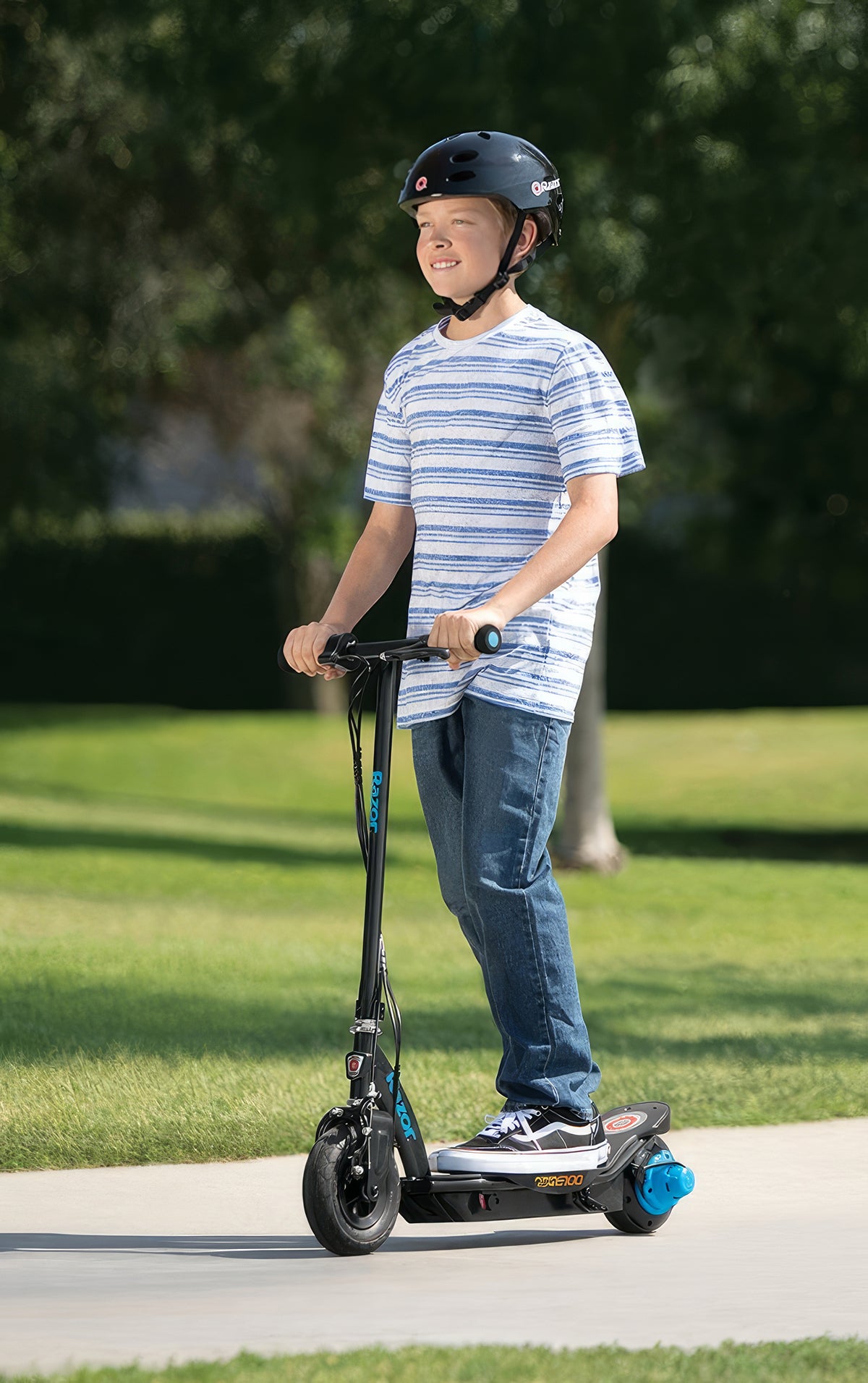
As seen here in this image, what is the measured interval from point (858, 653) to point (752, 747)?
420 cm

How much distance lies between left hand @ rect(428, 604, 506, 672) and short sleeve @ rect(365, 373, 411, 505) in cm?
59

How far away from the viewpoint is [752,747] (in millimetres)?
22109

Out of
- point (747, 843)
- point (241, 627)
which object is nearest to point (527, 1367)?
point (747, 843)

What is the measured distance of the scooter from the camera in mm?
3830

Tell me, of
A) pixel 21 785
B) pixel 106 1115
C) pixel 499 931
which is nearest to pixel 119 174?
pixel 21 785

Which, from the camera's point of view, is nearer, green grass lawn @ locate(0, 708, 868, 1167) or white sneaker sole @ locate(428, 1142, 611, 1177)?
white sneaker sole @ locate(428, 1142, 611, 1177)

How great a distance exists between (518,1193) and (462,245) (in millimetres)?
1908

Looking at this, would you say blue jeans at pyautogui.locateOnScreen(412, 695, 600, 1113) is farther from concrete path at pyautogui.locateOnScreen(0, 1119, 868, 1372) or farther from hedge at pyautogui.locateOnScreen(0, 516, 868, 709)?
hedge at pyautogui.locateOnScreen(0, 516, 868, 709)

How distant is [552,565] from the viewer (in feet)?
12.8

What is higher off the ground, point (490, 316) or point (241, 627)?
point (490, 316)

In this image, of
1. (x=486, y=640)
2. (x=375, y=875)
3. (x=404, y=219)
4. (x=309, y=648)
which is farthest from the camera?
(x=404, y=219)

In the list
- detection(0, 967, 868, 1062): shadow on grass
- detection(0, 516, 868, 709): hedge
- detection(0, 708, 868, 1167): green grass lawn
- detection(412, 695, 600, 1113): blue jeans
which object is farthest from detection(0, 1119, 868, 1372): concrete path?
detection(0, 516, 868, 709): hedge

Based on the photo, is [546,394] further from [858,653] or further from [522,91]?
[858,653]

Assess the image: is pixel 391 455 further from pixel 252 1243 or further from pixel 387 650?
pixel 252 1243
